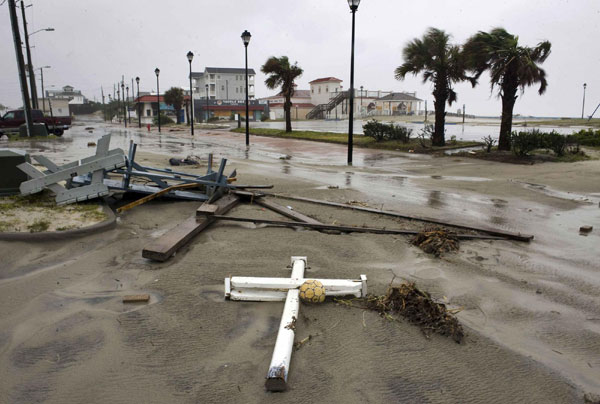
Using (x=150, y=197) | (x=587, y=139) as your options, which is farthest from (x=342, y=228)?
(x=587, y=139)

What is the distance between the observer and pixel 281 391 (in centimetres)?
289

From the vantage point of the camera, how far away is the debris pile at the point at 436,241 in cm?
558

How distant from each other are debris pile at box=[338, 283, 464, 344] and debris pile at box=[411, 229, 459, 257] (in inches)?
58.7

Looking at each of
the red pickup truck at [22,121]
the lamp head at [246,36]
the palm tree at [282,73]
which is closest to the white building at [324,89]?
the palm tree at [282,73]

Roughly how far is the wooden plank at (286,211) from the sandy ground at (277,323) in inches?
15.9

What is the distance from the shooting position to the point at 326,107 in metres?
89.6

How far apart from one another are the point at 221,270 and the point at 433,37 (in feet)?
66.2

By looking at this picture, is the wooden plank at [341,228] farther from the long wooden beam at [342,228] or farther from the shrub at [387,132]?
the shrub at [387,132]

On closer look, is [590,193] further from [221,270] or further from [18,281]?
[18,281]

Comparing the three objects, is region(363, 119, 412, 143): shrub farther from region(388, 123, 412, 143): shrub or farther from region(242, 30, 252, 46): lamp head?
region(242, 30, 252, 46): lamp head

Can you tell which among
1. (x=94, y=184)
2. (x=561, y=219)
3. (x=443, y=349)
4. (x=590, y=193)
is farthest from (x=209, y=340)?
(x=590, y=193)

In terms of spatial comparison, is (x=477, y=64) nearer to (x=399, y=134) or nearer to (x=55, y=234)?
(x=399, y=134)

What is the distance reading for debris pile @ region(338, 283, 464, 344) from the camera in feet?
11.9

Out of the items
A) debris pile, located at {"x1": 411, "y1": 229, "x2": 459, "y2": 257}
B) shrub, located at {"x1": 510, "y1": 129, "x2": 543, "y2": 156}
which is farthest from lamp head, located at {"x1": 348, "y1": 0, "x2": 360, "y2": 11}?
debris pile, located at {"x1": 411, "y1": 229, "x2": 459, "y2": 257}
